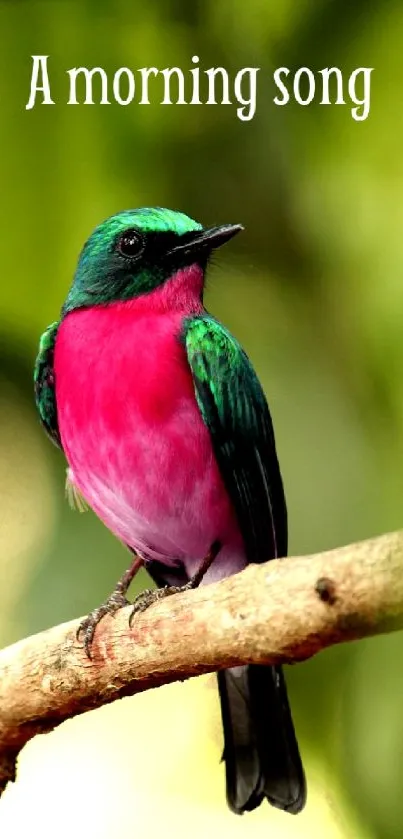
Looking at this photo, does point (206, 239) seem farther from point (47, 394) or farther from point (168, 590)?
point (168, 590)

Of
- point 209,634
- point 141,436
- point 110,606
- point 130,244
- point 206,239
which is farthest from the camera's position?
point 130,244

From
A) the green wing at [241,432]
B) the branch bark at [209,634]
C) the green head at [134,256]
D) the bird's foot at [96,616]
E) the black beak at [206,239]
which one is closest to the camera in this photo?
the branch bark at [209,634]

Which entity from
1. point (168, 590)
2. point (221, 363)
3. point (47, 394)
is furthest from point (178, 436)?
point (47, 394)

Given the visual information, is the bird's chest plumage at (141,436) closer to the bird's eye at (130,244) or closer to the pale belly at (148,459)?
the pale belly at (148,459)

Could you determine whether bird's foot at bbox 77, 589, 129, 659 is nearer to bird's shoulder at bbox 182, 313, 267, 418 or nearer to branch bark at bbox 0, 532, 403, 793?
branch bark at bbox 0, 532, 403, 793

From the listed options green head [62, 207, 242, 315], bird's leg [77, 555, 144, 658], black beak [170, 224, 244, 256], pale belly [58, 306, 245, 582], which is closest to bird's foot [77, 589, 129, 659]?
bird's leg [77, 555, 144, 658]

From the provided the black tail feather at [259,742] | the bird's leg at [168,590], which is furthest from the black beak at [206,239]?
the black tail feather at [259,742]
